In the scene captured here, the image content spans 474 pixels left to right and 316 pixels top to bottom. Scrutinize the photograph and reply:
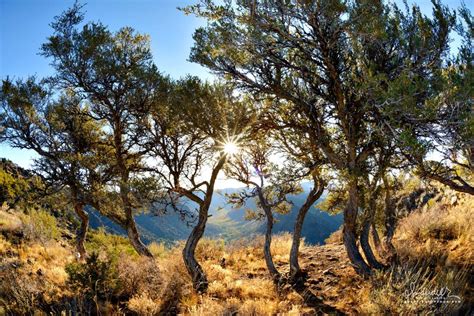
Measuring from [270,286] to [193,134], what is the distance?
5.14 m

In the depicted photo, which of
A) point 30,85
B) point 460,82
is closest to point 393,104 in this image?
point 460,82

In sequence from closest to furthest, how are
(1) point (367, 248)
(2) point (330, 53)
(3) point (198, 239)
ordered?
(2) point (330, 53)
(1) point (367, 248)
(3) point (198, 239)

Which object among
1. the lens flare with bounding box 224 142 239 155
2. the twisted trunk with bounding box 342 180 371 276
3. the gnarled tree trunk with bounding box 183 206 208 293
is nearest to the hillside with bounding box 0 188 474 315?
the gnarled tree trunk with bounding box 183 206 208 293

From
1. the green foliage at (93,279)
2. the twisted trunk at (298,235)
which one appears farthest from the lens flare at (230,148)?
the green foliage at (93,279)

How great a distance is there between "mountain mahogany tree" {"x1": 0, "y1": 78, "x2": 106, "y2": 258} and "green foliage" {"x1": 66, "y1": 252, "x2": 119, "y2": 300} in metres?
4.14

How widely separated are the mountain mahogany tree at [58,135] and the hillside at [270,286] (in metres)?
3.17

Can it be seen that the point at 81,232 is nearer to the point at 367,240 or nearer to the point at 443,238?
the point at 367,240

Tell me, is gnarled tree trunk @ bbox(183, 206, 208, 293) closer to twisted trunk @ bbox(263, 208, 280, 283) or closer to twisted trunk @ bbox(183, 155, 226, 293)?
twisted trunk @ bbox(183, 155, 226, 293)

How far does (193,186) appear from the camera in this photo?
1130 centimetres

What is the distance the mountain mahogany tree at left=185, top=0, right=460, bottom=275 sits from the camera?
659 cm

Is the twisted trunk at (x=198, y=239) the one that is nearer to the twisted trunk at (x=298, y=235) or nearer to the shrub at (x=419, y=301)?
the twisted trunk at (x=298, y=235)

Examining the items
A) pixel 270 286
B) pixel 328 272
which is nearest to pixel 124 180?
pixel 270 286

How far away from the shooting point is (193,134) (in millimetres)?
10352

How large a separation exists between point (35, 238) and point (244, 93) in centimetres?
1421
